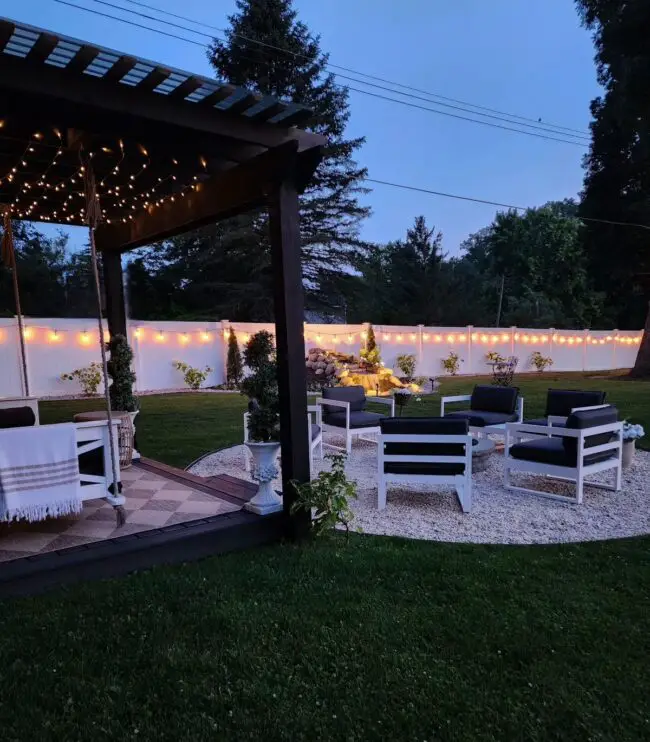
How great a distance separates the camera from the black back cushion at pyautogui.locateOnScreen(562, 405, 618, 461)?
4.46 metres

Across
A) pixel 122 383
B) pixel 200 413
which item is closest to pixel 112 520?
pixel 122 383

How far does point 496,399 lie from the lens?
6.68 meters

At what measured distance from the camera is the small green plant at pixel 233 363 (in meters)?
14.2

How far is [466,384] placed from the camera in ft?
48.3

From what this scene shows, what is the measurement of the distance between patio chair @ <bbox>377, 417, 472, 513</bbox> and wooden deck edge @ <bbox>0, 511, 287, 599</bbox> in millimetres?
1308

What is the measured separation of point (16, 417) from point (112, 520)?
1.95 m

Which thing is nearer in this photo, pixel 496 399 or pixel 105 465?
pixel 105 465

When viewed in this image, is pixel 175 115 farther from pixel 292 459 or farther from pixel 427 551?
pixel 427 551

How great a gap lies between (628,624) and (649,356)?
16.5 metres

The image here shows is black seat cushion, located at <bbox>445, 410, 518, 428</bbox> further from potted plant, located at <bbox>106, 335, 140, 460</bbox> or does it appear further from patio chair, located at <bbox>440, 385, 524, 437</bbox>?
potted plant, located at <bbox>106, 335, 140, 460</bbox>

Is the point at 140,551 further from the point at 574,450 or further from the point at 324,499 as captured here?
the point at 574,450

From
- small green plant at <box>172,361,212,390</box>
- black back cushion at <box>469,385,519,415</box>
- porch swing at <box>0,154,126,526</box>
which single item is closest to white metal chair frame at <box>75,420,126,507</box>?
porch swing at <box>0,154,126,526</box>

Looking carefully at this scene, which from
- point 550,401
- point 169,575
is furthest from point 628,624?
point 550,401

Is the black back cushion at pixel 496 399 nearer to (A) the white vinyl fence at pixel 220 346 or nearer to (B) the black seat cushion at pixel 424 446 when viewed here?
(B) the black seat cushion at pixel 424 446
